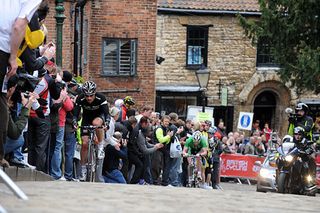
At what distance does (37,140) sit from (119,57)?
25183mm

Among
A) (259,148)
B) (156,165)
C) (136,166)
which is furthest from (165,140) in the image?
(259,148)

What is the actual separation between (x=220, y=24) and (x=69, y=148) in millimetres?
31450

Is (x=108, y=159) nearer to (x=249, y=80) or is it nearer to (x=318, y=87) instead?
(x=318, y=87)

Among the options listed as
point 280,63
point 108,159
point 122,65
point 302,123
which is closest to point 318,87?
point 280,63

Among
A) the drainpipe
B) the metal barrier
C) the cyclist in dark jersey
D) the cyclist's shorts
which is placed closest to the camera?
the metal barrier

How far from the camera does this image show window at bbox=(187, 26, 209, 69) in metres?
48.2

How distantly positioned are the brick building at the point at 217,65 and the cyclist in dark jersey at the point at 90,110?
28571 millimetres

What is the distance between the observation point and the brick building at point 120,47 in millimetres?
37875

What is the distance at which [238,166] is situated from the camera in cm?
3472

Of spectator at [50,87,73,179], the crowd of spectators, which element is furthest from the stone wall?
spectator at [50,87,73,179]

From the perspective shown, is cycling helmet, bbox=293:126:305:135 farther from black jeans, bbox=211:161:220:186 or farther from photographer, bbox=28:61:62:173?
photographer, bbox=28:61:62:173

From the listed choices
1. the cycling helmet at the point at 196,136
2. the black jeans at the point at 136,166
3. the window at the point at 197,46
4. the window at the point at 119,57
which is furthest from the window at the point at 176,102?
the black jeans at the point at 136,166

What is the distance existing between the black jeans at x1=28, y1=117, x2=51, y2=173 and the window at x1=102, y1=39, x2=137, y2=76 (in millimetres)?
23951

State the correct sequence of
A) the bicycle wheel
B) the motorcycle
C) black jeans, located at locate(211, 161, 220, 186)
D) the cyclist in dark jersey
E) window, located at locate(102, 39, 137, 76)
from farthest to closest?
window, located at locate(102, 39, 137, 76) < black jeans, located at locate(211, 161, 220, 186) < the motorcycle < the bicycle wheel < the cyclist in dark jersey
